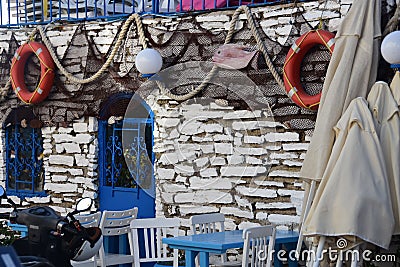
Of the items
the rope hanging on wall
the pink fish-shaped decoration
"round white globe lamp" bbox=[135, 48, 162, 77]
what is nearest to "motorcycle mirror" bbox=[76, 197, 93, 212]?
the rope hanging on wall

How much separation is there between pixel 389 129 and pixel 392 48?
70 centimetres

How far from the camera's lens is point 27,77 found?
32.7ft

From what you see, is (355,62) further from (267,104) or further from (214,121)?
(214,121)

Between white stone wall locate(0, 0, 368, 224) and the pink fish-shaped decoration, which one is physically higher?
the pink fish-shaped decoration

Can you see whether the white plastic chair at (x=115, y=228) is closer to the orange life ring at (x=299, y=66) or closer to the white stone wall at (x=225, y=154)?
the white stone wall at (x=225, y=154)

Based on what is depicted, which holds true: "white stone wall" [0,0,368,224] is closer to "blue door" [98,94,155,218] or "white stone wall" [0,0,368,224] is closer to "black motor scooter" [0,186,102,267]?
"blue door" [98,94,155,218]

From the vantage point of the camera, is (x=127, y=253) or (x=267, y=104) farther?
(x=127, y=253)

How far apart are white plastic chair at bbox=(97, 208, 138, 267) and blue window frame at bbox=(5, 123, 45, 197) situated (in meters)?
2.11

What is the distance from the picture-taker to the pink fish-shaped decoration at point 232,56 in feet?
26.9

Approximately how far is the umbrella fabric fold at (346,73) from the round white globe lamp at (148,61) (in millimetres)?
2029

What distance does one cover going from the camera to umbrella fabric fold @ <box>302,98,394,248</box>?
643 cm


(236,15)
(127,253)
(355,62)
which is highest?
(236,15)

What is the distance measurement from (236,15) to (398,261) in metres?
2.92

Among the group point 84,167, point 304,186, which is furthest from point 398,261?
point 84,167
